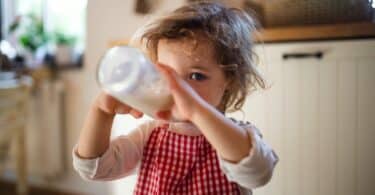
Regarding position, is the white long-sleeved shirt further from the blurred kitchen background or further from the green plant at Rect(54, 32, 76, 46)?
the green plant at Rect(54, 32, 76, 46)

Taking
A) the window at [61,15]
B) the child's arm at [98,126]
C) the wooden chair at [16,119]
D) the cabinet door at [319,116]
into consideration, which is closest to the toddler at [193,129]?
the child's arm at [98,126]

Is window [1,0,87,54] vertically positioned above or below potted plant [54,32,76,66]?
above

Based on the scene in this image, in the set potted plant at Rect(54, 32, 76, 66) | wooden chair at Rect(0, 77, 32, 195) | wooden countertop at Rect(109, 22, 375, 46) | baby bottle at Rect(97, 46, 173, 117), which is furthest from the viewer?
potted plant at Rect(54, 32, 76, 66)

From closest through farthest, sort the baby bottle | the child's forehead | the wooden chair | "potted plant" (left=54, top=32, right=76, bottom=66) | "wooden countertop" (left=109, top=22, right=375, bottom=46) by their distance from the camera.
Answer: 1. the baby bottle
2. the child's forehead
3. "wooden countertop" (left=109, top=22, right=375, bottom=46)
4. the wooden chair
5. "potted plant" (left=54, top=32, right=76, bottom=66)

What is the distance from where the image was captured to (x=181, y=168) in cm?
51

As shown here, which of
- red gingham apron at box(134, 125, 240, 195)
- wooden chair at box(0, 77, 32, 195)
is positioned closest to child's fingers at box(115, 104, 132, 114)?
red gingham apron at box(134, 125, 240, 195)

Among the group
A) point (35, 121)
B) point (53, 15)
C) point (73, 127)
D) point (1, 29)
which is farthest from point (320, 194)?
point (1, 29)

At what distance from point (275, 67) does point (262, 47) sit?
4cm

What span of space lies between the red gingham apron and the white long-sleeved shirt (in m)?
0.01

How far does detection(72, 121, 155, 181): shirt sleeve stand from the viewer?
19.0 inches

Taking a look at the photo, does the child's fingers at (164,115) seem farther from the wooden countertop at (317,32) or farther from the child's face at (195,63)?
the wooden countertop at (317,32)

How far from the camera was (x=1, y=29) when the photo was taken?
1.67 m

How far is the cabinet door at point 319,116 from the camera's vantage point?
0.64 metres

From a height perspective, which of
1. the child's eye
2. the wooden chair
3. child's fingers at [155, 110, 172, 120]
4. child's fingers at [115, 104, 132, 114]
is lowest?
the wooden chair
